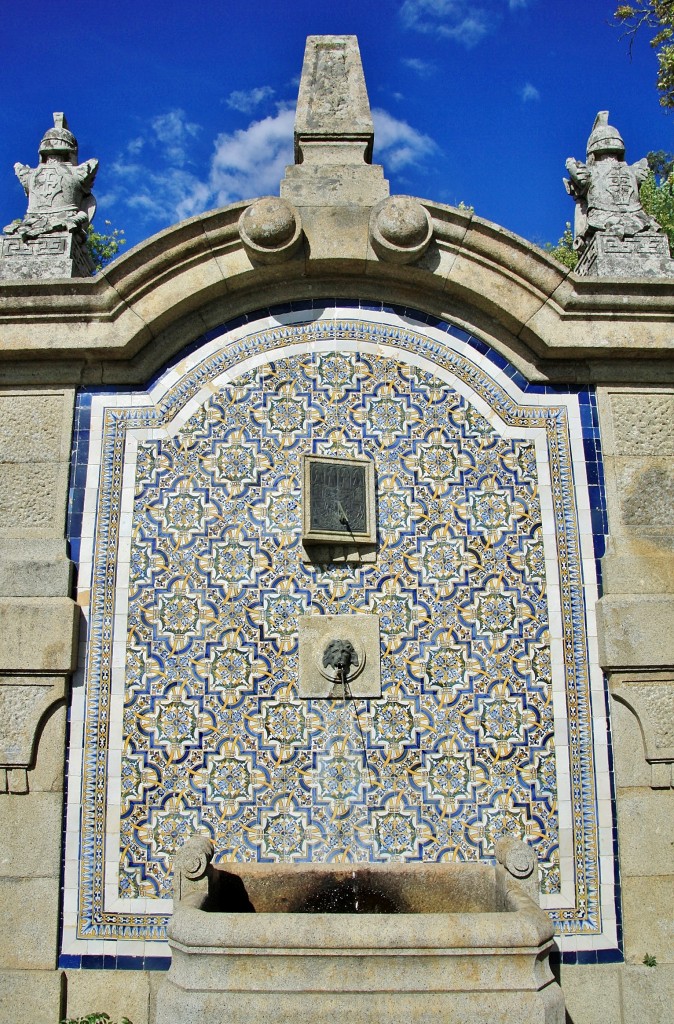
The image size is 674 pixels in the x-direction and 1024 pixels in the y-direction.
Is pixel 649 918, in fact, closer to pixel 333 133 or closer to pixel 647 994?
pixel 647 994

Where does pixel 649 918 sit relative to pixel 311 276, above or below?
below

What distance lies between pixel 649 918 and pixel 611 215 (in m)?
3.98

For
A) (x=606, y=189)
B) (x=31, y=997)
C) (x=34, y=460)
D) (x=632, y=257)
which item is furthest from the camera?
(x=606, y=189)

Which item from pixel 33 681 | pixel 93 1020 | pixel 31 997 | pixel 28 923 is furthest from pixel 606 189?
pixel 31 997

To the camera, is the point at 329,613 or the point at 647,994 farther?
the point at 329,613

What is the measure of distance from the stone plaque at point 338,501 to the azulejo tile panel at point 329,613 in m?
0.09

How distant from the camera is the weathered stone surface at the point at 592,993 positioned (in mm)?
4855

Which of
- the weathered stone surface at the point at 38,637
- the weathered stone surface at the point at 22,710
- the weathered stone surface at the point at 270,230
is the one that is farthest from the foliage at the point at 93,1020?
the weathered stone surface at the point at 270,230

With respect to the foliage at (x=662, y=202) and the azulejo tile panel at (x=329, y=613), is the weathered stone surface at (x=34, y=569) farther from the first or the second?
the foliage at (x=662, y=202)

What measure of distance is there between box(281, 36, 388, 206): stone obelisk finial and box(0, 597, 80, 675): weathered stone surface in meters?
2.78

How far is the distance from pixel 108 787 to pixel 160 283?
2847mm

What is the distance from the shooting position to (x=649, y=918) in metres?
5.01

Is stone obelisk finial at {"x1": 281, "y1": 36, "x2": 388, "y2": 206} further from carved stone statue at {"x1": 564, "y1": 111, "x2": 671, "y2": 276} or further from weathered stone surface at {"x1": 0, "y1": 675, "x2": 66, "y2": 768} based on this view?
weathered stone surface at {"x1": 0, "y1": 675, "x2": 66, "y2": 768}

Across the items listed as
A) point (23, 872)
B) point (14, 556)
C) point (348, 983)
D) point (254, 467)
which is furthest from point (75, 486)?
point (348, 983)
